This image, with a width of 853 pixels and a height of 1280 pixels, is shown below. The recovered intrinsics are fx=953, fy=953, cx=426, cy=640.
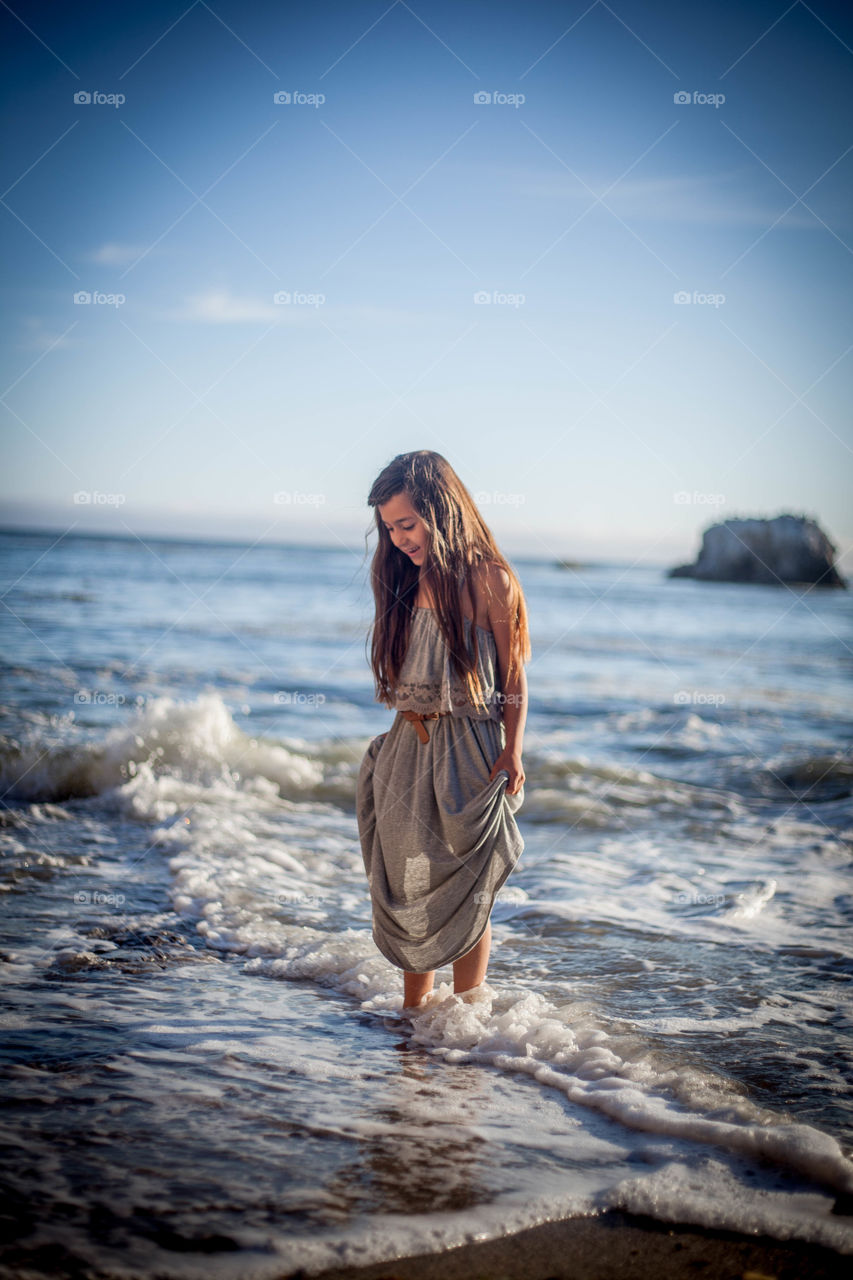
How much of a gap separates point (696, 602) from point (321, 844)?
88.5 feet

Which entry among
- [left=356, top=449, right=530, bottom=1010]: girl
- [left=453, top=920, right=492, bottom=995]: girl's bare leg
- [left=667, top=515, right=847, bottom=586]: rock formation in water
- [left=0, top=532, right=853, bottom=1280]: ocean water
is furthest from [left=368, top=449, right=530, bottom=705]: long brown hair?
[left=667, top=515, right=847, bottom=586]: rock formation in water

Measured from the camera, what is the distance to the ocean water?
91.0 inches

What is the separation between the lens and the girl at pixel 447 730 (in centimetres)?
333

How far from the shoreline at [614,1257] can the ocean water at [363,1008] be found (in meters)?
0.04

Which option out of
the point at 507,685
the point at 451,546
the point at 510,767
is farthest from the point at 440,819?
the point at 451,546

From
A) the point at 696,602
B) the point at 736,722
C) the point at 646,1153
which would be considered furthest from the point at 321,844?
the point at 696,602

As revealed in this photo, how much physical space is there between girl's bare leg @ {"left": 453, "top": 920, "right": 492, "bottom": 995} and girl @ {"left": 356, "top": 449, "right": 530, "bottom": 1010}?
0.14m

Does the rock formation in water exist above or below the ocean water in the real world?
above

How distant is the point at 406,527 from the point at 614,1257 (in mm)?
2215

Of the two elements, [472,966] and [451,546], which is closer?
[451,546]

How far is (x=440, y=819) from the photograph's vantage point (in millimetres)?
3342

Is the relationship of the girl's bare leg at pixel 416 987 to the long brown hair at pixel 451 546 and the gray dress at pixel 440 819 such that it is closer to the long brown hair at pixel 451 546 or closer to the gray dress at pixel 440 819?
the gray dress at pixel 440 819

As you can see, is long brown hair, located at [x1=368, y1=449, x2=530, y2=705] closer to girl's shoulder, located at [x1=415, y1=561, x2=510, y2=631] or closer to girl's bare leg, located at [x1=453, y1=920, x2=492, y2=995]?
girl's shoulder, located at [x1=415, y1=561, x2=510, y2=631]

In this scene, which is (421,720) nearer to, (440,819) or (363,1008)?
(440,819)
